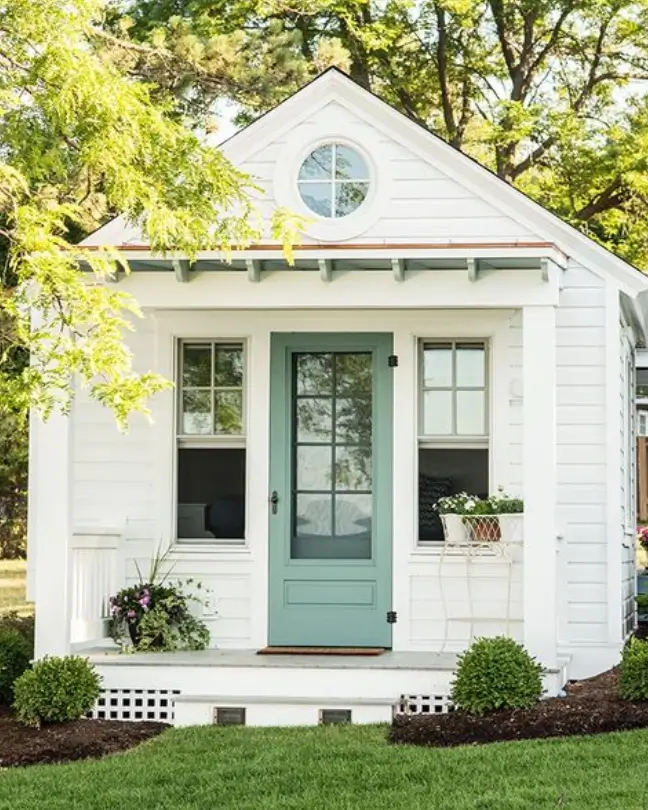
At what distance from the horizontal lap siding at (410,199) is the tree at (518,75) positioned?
31.3ft

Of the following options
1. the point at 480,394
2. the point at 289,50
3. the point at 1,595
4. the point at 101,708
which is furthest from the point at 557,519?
the point at 1,595

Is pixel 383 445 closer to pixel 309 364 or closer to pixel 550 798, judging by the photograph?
pixel 309 364

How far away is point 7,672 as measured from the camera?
411 inches

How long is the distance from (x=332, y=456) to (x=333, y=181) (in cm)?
206

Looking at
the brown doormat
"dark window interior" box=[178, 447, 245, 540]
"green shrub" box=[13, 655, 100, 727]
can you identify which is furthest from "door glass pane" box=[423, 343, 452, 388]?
"green shrub" box=[13, 655, 100, 727]

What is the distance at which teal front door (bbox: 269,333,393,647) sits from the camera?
1120 centimetres

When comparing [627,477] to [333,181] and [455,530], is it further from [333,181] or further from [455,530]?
[333,181]

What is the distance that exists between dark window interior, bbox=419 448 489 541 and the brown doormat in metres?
0.94

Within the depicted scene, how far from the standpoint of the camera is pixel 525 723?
9094mm

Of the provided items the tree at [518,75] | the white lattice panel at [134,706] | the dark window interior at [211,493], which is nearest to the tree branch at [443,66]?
the tree at [518,75]

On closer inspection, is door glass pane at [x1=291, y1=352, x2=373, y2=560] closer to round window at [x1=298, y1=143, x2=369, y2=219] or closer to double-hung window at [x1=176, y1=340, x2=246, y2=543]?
double-hung window at [x1=176, y1=340, x2=246, y2=543]

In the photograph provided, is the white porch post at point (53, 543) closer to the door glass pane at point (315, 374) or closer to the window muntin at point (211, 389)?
the window muntin at point (211, 389)

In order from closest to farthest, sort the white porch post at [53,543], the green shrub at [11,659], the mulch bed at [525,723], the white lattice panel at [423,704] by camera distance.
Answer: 1. the mulch bed at [525,723]
2. the white lattice panel at [423,704]
3. the white porch post at [53,543]
4. the green shrub at [11,659]

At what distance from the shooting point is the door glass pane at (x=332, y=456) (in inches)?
445
